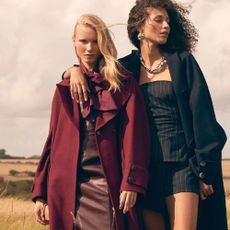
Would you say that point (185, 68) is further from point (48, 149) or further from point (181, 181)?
point (48, 149)

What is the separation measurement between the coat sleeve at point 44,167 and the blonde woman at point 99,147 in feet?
0.24

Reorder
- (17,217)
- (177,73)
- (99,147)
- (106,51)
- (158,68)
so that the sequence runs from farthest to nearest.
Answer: (17,217) < (158,68) < (177,73) < (106,51) < (99,147)

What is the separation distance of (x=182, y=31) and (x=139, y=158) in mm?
1478

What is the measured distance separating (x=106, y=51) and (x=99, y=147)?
842 mm

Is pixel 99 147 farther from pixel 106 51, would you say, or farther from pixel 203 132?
pixel 203 132

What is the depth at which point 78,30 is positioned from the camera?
6.39 m

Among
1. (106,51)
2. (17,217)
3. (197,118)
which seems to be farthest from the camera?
(17,217)

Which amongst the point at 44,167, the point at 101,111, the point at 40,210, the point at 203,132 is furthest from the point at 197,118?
the point at 40,210

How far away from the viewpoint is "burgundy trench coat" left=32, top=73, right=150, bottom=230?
614cm

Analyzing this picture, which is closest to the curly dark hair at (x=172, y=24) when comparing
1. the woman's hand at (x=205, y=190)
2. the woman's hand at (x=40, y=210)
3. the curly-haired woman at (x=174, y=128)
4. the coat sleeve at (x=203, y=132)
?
the curly-haired woman at (x=174, y=128)

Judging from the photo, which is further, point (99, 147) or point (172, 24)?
point (172, 24)

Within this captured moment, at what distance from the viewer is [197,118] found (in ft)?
21.2

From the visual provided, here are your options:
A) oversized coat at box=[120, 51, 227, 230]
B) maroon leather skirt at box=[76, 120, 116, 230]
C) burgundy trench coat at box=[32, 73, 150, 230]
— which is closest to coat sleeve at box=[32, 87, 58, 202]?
burgundy trench coat at box=[32, 73, 150, 230]

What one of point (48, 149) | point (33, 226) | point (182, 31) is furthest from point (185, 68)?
point (33, 226)
